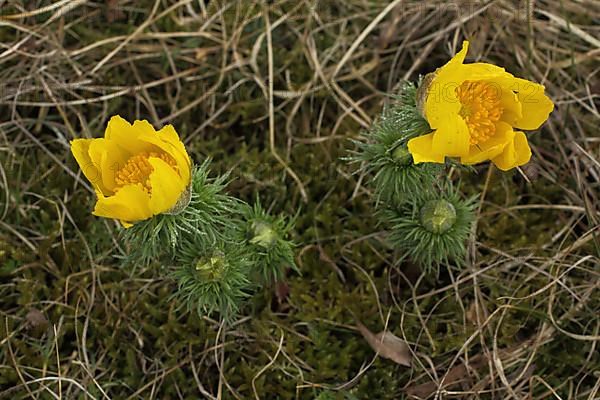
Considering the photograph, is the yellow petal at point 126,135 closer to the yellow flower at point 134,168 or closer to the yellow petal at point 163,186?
the yellow flower at point 134,168

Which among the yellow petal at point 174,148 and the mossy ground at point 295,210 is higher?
the yellow petal at point 174,148

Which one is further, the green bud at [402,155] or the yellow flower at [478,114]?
the green bud at [402,155]

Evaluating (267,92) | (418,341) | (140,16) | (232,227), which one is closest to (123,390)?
(232,227)

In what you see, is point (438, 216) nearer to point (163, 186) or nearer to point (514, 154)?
point (514, 154)

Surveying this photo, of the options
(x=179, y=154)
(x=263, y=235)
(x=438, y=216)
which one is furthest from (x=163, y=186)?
(x=438, y=216)

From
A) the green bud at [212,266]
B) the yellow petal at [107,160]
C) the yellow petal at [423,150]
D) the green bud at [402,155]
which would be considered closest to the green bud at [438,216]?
the green bud at [402,155]

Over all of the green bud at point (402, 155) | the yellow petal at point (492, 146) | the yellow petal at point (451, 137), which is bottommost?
the green bud at point (402, 155)

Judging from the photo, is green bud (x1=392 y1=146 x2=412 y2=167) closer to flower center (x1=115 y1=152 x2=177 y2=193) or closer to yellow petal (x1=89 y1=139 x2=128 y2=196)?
flower center (x1=115 y1=152 x2=177 y2=193)
